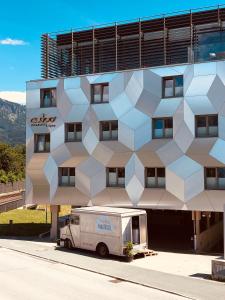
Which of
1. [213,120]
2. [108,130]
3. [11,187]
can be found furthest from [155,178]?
[11,187]

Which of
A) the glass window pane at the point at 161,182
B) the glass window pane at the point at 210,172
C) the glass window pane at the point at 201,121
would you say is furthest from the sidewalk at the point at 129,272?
the glass window pane at the point at 201,121

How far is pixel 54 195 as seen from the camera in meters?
37.0

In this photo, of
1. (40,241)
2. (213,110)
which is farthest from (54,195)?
(213,110)

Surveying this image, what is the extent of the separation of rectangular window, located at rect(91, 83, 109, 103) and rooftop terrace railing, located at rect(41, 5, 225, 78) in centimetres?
171

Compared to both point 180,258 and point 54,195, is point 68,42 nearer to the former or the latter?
point 54,195

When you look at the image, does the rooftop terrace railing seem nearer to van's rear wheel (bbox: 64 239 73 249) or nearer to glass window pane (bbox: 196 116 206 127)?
glass window pane (bbox: 196 116 206 127)

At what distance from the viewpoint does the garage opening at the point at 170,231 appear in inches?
1407

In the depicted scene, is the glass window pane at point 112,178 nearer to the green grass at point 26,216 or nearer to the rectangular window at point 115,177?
the rectangular window at point 115,177

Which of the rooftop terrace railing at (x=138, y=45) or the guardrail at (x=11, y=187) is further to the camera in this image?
the guardrail at (x=11, y=187)

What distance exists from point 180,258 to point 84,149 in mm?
11686

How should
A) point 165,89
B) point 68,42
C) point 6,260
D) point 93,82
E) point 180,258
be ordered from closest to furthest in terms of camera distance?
point 6,260 < point 180,258 < point 165,89 < point 93,82 < point 68,42

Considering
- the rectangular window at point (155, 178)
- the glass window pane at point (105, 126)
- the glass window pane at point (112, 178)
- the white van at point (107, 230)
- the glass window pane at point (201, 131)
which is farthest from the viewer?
the glass window pane at point (105, 126)

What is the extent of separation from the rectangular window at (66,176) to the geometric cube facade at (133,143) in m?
0.45

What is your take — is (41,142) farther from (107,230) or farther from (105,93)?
(107,230)
